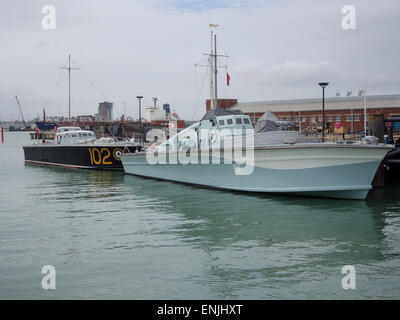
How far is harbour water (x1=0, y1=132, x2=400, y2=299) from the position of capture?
7.93 meters

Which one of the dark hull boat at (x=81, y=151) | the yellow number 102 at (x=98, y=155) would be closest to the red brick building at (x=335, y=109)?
the dark hull boat at (x=81, y=151)

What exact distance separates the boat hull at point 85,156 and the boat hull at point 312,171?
12.8 metres

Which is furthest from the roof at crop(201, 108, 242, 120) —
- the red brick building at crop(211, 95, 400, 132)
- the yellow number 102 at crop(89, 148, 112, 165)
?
the red brick building at crop(211, 95, 400, 132)

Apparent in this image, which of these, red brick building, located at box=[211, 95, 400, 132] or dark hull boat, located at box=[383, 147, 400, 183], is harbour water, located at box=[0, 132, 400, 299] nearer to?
dark hull boat, located at box=[383, 147, 400, 183]

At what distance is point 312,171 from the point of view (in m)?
16.1

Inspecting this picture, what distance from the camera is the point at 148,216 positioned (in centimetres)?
1441

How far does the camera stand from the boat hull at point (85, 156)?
30.5 m

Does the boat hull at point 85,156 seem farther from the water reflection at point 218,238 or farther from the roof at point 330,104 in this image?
the roof at point 330,104

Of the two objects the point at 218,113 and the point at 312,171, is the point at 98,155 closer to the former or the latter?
the point at 218,113

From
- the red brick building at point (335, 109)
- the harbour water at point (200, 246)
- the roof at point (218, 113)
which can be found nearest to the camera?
the harbour water at point (200, 246)
